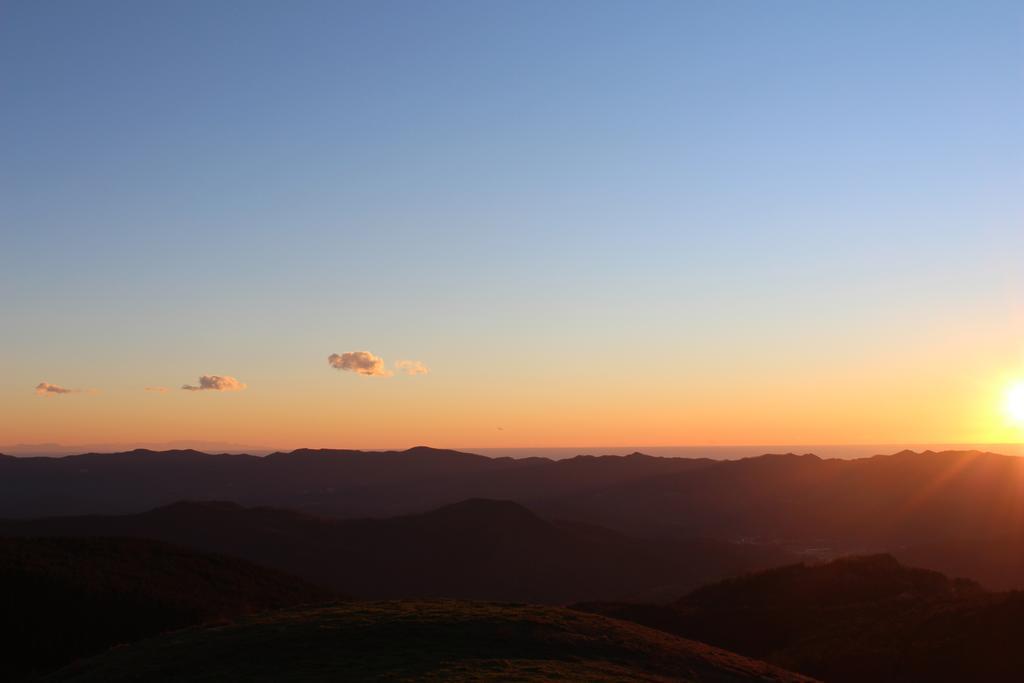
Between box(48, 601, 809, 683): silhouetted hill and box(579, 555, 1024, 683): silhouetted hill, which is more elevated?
box(48, 601, 809, 683): silhouetted hill

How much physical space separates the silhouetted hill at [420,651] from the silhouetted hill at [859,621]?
24.6 feet

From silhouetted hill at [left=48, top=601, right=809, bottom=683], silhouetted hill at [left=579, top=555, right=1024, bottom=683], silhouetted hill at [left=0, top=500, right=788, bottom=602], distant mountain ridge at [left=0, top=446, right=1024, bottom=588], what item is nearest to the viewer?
silhouetted hill at [left=48, top=601, right=809, bottom=683]

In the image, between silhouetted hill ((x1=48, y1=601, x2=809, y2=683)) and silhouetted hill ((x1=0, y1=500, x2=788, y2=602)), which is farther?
silhouetted hill ((x1=0, y1=500, x2=788, y2=602))

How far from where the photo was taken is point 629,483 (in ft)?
453

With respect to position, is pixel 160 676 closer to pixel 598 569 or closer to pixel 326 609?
pixel 326 609

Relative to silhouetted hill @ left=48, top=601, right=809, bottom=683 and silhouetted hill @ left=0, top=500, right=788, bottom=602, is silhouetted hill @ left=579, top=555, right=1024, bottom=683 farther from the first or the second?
silhouetted hill @ left=0, top=500, right=788, bottom=602

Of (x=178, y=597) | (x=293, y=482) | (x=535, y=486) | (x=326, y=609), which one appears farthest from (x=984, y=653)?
(x=293, y=482)

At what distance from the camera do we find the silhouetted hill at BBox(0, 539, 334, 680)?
2889 cm

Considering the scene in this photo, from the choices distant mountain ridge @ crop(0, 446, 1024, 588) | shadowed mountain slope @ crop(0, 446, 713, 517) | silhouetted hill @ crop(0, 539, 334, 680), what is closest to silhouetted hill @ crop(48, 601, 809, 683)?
silhouetted hill @ crop(0, 539, 334, 680)

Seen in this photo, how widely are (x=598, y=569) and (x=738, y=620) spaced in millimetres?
36830

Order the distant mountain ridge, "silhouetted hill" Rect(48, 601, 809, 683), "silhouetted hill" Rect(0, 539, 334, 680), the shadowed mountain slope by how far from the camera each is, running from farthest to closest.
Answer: the shadowed mountain slope
the distant mountain ridge
"silhouetted hill" Rect(0, 539, 334, 680)
"silhouetted hill" Rect(48, 601, 809, 683)

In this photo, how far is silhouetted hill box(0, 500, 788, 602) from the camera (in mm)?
69125

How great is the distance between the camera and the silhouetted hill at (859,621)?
29.1 metres

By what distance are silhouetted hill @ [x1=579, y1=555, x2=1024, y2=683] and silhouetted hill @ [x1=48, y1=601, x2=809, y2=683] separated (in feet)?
24.6
